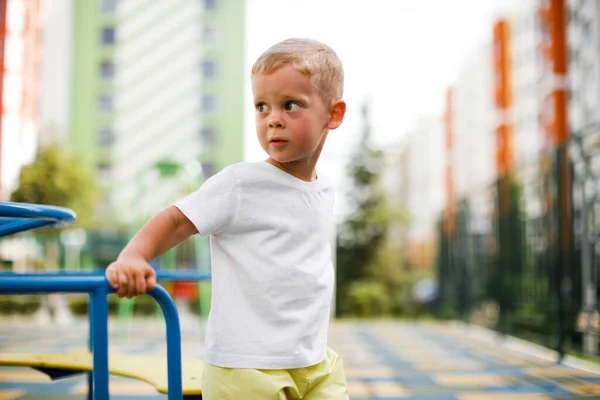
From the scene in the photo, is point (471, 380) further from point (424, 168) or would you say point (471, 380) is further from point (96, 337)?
point (424, 168)

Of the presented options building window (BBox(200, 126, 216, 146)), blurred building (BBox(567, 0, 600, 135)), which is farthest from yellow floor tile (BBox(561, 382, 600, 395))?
building window (BBox(200, 126, 216, 146))

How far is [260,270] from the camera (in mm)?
1024

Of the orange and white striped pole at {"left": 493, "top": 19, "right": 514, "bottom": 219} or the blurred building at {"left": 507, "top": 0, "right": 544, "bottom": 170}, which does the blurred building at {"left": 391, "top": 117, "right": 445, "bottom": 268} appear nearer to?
the orange and white striped pole at {"left": 493, "top": 19, "right": 514, "bottom": 219}

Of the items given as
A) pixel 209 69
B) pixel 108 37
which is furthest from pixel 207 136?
pixel 108 37

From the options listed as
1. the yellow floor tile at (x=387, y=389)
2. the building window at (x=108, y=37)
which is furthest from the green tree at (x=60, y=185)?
the building window at (x=108, y=37)

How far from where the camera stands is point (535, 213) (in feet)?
14.3

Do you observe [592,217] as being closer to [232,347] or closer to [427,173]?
[232,347]

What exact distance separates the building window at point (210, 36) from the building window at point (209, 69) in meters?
0.80

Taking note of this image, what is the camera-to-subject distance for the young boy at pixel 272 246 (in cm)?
100

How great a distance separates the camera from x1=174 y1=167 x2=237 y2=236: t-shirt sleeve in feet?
3.19

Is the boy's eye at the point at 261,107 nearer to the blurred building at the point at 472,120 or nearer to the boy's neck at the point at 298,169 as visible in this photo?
the boy's neck at the point at 298,169

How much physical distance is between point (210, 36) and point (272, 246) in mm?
29748

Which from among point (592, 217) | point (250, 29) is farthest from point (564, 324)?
point (250, 29)

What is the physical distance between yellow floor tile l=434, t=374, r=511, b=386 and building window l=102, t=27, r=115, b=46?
29344 millimetres
